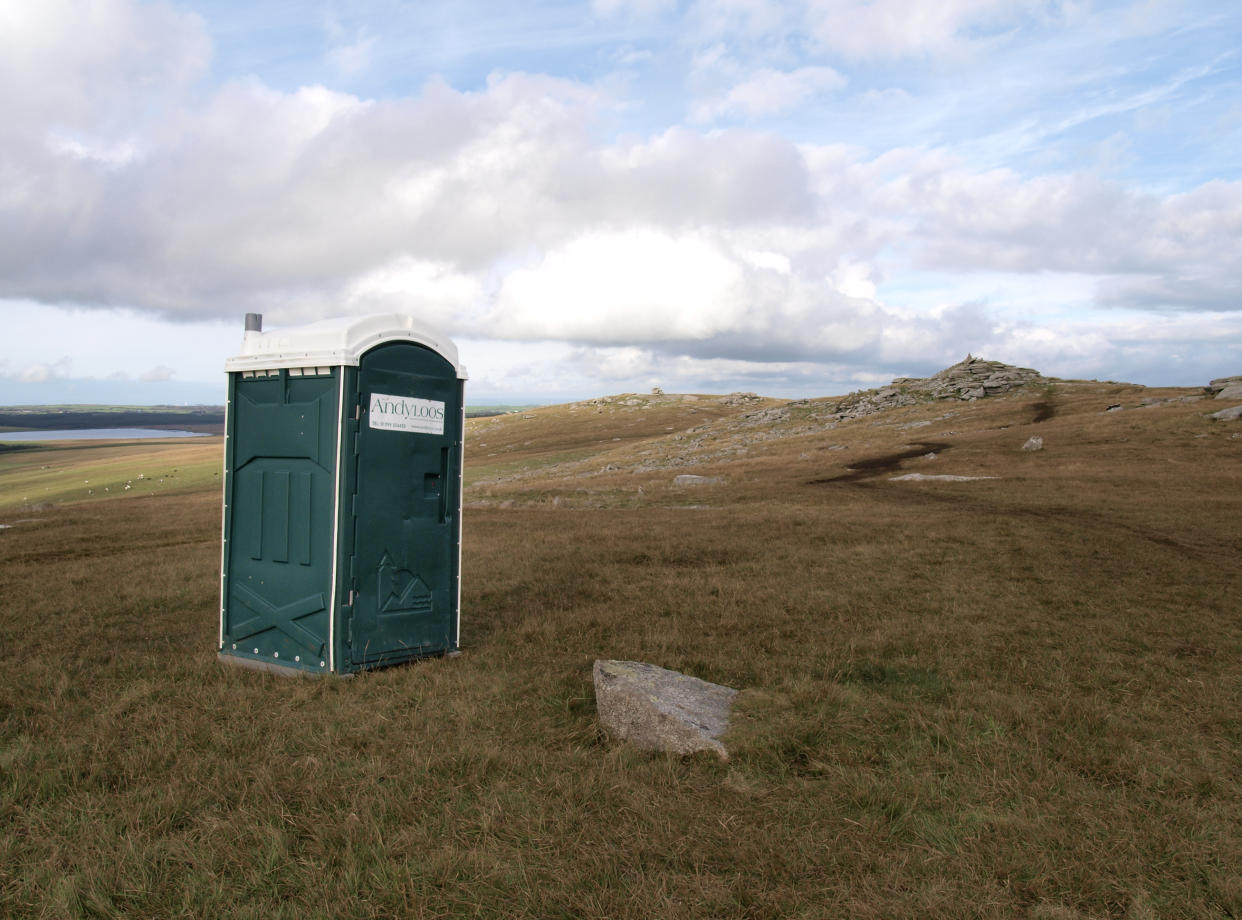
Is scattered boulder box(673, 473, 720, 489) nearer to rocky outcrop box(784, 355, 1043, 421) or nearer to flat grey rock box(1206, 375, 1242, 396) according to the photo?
flat grey rock box(1206, 375, 1242, 396)

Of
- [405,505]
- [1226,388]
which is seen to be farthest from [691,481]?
[1226,388]

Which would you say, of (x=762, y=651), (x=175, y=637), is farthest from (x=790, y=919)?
(x=175, y=637)

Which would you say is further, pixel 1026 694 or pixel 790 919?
pixel 1026 694

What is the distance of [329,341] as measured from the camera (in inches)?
365

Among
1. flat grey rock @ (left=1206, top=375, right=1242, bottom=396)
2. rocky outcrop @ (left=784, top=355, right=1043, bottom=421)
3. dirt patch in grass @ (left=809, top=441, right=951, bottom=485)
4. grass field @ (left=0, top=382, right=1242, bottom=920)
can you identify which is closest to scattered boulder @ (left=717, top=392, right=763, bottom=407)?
rocky outcrop @ (left=784, top=355, right=1043, bottom=421)

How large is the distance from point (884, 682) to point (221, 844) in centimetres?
702

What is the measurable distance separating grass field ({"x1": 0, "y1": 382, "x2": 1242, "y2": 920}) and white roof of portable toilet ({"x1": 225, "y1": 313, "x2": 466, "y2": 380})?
3802 millimetres

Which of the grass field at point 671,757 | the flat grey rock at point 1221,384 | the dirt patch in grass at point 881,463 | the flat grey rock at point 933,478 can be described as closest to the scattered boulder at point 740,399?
the flat grey rock at point 1221,384

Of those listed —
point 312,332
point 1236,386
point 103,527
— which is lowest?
point 103,527

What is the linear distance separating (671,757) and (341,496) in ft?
16.5

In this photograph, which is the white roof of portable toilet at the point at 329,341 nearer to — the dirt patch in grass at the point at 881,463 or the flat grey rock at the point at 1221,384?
the dirt patch in grass at the point at 881,463

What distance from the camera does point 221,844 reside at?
16.7 feet

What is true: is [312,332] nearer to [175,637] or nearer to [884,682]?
[175,637]

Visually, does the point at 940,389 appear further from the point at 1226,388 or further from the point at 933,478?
the point at 933,478
